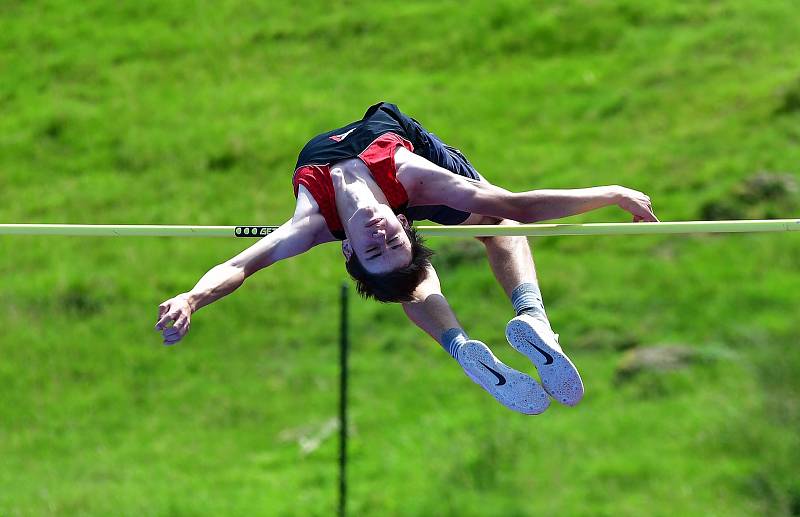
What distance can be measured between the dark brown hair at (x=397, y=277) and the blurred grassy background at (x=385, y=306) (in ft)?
21.8

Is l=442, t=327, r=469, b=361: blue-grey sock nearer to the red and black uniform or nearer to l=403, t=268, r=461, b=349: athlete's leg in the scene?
l=403, t=268, r=461, b=349: athlete's leg

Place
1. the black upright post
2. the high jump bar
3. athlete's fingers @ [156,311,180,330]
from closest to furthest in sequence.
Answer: athlete's fingers @ [156,311,180,330], the high jump bar, the black upright post

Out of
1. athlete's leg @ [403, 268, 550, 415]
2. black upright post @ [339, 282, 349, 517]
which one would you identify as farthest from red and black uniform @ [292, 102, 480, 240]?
black upright post @ [339, 282, 349, 517]

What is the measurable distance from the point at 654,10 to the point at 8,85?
10.8 m

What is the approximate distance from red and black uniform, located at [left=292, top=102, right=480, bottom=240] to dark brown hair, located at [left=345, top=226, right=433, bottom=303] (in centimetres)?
22

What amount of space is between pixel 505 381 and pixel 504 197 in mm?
944

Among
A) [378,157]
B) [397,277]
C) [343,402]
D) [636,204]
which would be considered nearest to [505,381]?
[397,277]

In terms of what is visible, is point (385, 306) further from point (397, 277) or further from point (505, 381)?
point (505, 381)

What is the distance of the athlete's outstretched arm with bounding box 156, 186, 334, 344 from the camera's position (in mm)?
6508

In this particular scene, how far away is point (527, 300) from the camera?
7527mm

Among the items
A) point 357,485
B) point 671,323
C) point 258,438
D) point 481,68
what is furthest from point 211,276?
point 481,68

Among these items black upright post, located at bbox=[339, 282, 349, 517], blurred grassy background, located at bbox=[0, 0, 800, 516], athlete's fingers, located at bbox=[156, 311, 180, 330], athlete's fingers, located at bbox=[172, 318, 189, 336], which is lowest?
blurred grassy background, located at bbox=[0, 0, 800, 516]

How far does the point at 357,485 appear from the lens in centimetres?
1441

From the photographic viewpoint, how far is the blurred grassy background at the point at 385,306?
47.2ft
